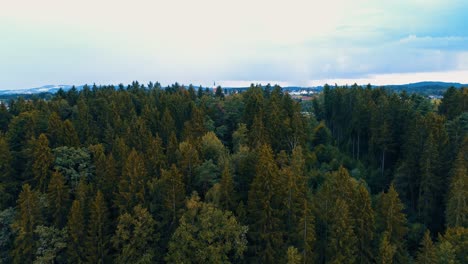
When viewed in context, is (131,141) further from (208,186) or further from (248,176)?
(248,176)

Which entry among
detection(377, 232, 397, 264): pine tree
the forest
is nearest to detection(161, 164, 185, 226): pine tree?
the forest

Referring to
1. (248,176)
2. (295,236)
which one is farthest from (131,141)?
(295,236)

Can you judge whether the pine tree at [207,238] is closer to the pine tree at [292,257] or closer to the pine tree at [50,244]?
the pine tree at [292,257]

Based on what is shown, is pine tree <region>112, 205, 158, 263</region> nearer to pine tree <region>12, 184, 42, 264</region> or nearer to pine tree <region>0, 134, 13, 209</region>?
pine tree <region>12, 184, 42, 264</region>

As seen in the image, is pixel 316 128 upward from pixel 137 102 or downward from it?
downward

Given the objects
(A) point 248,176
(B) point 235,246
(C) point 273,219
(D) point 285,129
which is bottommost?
(B) point 235,246

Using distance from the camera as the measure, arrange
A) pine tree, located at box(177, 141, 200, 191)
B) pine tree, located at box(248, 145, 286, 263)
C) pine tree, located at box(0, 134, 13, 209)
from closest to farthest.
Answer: pine tree, located at box(248, 145, 286, 263), pine tree, located at box(177, 141, 200, 191), pine tree, located at box(0, 134, 13, 209)

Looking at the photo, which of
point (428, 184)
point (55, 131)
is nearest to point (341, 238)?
point (428, 184)
